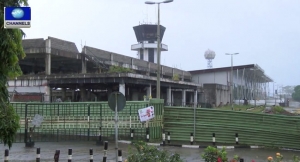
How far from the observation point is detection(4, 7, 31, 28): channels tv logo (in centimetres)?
577

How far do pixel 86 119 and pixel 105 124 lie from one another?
1157 millimetres

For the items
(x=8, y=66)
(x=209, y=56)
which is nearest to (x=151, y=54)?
(x=209, y=56)

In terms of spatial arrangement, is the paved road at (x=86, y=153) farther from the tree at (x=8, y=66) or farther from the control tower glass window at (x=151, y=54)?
the control tower glass window at (x=151, y=54)

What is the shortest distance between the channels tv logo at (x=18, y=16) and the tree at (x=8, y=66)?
0.27m

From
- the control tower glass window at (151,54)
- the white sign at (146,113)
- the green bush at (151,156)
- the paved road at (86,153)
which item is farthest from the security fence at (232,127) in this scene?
the control tower glass window at (151,54)

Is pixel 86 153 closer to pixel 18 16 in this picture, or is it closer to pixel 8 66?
pixel 8 66

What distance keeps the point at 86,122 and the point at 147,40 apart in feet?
287

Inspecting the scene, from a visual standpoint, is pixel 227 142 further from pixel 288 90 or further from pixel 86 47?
pixel 288 90

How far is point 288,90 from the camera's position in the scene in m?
198

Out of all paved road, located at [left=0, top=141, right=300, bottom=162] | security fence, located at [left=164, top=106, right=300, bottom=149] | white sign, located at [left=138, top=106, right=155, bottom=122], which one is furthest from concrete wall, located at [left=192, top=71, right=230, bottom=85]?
white sign, located at [left=138, top=106, right=155, bottom=122]

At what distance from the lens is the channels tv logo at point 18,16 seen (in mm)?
5770

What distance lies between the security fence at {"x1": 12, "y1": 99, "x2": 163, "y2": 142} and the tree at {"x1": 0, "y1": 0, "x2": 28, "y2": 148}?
43.7 feet

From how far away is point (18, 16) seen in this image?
5.83 meters

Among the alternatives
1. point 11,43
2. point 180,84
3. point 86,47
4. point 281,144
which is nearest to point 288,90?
point 180,84
